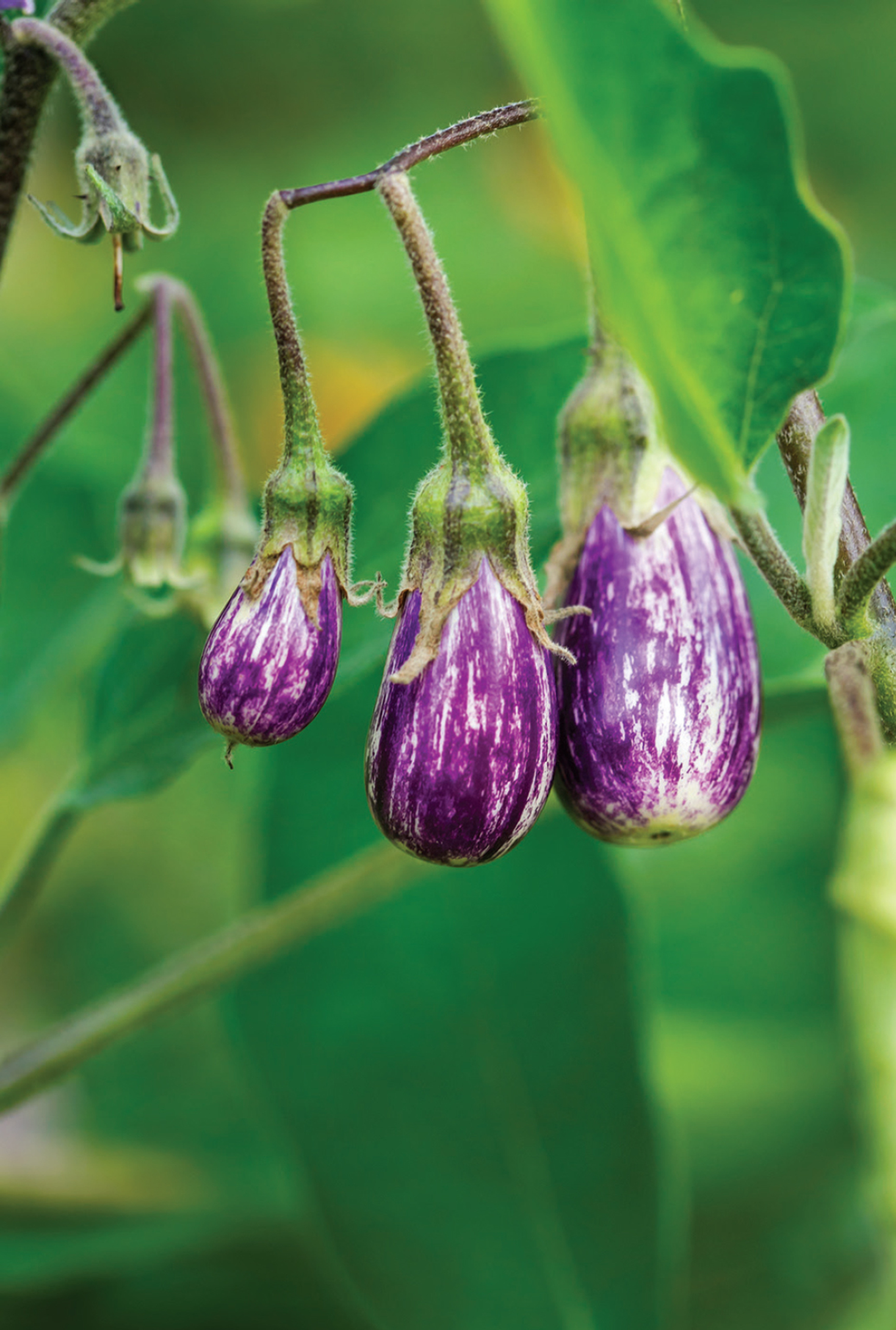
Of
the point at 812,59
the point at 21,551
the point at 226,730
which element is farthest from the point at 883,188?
the point at 226,730

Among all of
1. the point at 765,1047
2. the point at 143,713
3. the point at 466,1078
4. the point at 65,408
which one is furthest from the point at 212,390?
the point at 765,1047

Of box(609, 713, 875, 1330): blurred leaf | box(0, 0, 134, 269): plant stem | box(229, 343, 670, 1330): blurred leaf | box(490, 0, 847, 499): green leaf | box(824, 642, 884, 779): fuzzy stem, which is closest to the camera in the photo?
box(490, 0, 847, 499): green leaf

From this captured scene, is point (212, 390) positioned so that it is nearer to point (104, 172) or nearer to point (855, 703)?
point (104, 172)

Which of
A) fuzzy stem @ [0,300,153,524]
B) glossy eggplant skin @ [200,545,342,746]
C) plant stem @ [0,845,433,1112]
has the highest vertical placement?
fuzzy stem @ [0,300,153,524]

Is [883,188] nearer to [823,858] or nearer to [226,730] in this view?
[823,858]

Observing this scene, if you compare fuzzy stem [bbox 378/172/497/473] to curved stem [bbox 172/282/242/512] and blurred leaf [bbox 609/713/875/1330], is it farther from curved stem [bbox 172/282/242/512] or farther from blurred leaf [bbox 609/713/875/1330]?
blurred leaf [bbox 609/713/875/1330]

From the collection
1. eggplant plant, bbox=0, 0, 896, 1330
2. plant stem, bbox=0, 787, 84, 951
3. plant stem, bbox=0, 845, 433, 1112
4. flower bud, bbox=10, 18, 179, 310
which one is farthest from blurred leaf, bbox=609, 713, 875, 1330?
flower bud, bbox=10, 18, 179, 310

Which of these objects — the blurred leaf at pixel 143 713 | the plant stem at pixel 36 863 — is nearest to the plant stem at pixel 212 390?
the blurred leaf at pixel 143 713

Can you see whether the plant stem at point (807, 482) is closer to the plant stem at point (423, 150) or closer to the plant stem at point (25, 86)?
the plant stem at point (423, 150)

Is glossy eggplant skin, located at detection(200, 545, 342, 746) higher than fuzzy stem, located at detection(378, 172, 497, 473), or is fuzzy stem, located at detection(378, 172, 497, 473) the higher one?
fuzzy stem, located at detection(378, 172, 497, 473)

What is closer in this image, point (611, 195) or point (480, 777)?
point (611, 195)
